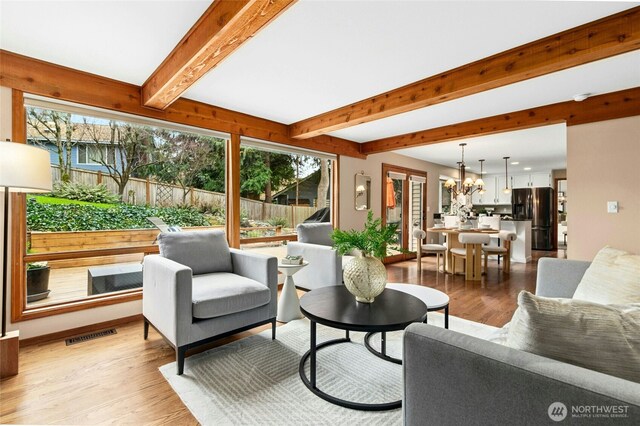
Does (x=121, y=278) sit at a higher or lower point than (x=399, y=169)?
lower

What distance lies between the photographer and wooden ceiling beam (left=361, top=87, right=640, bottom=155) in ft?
9.70

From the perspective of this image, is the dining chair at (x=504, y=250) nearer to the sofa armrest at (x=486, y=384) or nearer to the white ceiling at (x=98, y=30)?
the sofa armrest at (x=486, y=384)

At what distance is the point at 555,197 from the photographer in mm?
7965

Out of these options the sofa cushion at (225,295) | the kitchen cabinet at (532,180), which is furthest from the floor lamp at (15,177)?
the kitchen cabinet at (532,180)

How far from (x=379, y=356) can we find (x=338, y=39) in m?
2.28

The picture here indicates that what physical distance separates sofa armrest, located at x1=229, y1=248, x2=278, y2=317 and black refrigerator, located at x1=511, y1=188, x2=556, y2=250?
7874 mm

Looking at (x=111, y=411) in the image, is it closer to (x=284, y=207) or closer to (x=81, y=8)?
(x=81, y=8)

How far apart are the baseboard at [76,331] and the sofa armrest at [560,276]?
137 inches

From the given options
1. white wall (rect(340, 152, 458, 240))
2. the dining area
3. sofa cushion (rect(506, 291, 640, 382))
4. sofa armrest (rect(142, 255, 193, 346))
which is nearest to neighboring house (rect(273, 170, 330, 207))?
white wall (rect(340, 152, 458, 240))

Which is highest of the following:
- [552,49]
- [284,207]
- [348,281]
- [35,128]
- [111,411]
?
[552,49]

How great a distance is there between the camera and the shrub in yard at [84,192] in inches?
106

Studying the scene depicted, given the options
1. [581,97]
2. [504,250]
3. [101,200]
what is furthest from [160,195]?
[504,250]

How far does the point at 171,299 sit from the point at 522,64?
2981 millimetres

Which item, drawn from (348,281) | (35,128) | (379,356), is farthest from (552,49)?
(35,128)
